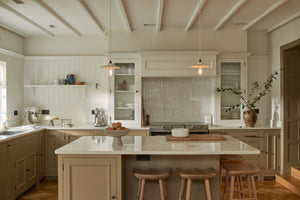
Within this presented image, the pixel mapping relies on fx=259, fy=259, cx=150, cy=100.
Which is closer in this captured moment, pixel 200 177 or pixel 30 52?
pixel 200 177

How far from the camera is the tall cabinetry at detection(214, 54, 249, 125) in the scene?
4.93 m

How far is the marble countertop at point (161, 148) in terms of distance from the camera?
2.59 metres

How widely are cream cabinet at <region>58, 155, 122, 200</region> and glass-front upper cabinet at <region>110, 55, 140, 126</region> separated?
2229mm

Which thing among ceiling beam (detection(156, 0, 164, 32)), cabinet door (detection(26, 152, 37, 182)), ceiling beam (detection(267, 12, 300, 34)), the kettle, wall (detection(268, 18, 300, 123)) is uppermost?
ceiling beam (detection(267, 12, 300, 34))

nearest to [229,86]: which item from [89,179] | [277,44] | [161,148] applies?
[277,44]

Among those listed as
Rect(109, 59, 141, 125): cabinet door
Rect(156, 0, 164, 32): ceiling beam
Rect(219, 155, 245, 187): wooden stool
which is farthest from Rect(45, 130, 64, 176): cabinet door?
Rect(219, 155, 245, 187): wooden stool

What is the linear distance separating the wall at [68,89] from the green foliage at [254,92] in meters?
2.37

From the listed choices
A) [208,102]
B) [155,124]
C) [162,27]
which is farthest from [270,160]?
[162,27]

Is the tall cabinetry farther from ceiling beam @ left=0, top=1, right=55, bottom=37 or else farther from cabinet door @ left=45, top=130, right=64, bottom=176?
ceiling beam @ left=0, top=1, right=55, bottom=37

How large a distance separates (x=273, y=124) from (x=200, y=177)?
9.70 ft

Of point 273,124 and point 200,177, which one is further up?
point 273,124

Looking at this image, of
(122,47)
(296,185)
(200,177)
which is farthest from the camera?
(122,47)

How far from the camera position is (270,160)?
4.68 m

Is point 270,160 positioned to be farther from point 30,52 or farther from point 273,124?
point 30,52
